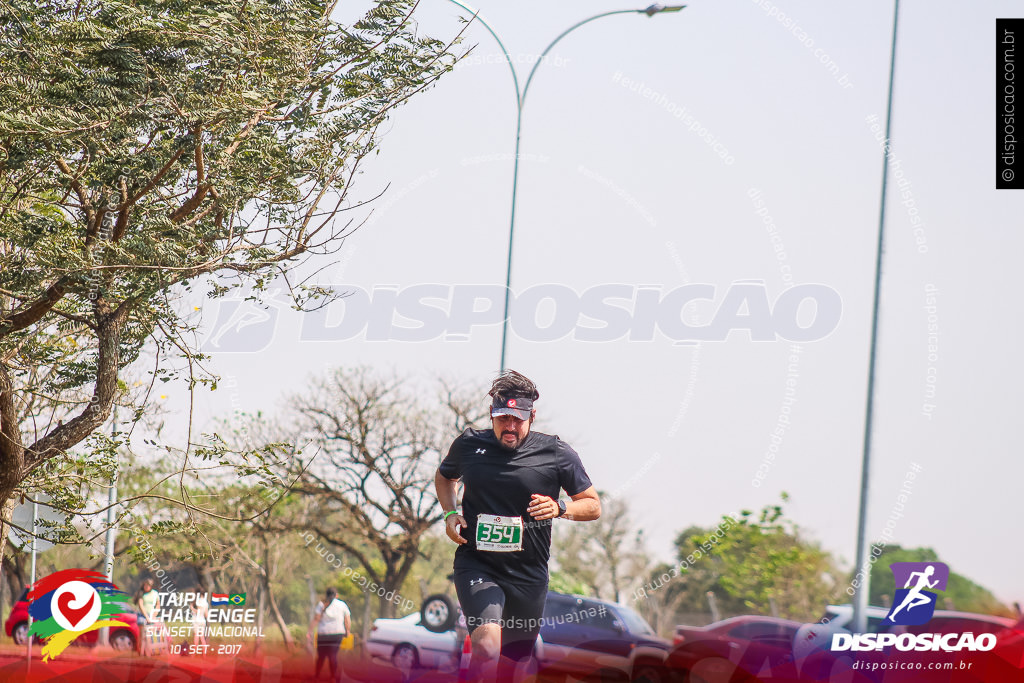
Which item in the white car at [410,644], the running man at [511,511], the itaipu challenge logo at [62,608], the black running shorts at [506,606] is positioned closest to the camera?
the black running shorts at [506,606]

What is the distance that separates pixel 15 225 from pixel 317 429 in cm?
1612

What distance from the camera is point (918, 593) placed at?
10.3 m

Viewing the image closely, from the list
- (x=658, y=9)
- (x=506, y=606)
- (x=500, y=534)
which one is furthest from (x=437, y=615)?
(x=500, y=534)

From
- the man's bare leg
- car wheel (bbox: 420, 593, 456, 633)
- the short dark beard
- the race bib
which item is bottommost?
car wheel (bbox: 420, 593, 456, 633)

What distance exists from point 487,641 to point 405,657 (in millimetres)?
11599

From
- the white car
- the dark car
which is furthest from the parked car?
the white car

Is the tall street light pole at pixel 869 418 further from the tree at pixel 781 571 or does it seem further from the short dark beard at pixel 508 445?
the tree at pixel 781 571

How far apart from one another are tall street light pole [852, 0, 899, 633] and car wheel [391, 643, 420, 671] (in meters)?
6.93

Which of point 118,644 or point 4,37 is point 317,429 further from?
point 4,37

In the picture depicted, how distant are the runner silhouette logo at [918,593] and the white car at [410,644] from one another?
7.06 m

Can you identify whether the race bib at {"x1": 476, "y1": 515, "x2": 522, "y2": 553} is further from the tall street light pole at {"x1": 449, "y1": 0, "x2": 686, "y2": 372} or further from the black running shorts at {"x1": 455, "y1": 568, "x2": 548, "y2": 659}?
the tall street light pole at {"x1": 449, "y1": 0, "x2": 686, "y2": 372}

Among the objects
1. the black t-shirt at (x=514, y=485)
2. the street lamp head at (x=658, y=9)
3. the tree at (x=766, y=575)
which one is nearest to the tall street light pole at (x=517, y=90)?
the street lamp head at (x=658, y=9)

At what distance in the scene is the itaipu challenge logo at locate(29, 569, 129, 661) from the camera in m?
8.84

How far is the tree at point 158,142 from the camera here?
7156 mm
